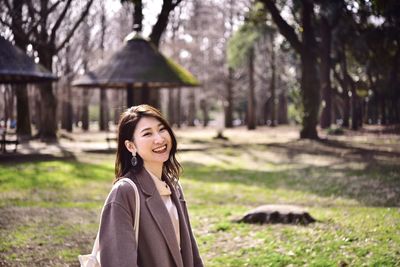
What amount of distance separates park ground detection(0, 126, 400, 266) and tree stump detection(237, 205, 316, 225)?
0.64 ft

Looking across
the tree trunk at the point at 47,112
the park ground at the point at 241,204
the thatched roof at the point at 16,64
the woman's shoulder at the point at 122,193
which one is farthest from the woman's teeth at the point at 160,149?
the tree trunk at the point at 47,112

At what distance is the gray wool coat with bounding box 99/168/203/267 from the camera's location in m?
2.50

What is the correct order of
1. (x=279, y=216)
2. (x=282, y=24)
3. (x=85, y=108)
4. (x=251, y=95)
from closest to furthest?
(x=279, y=216) < (x=282, y=24) < (x=251, y=95) < (x=85, y=108)

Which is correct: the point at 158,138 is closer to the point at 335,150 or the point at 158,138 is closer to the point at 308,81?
the point at 335,150

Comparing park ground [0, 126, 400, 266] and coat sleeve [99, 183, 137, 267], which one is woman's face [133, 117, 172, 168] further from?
park ground [0, 126, 400, 266]

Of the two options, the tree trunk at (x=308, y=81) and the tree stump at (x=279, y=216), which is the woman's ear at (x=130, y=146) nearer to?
the tree stump at (x=279, y=216)

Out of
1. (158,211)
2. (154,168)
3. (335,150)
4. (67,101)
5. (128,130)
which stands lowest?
(335,150)

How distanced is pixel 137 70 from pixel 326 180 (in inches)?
422

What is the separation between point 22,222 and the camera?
25.3ft

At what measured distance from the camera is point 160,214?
2.65 m

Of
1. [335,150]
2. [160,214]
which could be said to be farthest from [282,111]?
[160,214]

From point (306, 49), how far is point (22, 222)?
19.0 meters

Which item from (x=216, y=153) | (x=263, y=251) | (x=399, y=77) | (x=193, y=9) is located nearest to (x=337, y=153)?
(x=216, y=153)

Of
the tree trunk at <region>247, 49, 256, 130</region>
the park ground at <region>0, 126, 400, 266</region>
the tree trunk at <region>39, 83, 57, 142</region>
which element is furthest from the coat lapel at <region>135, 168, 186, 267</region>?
the tree trunk at <region>247, 49, 256, 130</region>
